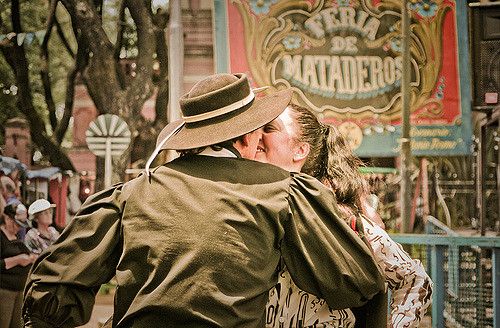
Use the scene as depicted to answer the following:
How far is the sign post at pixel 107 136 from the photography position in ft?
13.9

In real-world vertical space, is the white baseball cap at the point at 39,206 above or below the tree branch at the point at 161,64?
below

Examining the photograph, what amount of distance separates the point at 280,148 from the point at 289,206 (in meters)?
0.37

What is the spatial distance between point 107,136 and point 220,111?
2.57m

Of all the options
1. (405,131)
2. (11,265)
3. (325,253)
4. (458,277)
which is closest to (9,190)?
(11,265)

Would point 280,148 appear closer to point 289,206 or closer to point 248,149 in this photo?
point 248,149

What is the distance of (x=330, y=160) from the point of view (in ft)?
7.07

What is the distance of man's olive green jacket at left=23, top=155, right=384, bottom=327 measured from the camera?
5.34 feet

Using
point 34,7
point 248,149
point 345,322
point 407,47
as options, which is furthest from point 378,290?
point 34,7

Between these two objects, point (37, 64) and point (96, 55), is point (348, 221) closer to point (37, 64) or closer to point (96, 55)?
point (96, 55)

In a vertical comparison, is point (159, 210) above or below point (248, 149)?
below

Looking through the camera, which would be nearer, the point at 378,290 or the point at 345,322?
the point at 378,290

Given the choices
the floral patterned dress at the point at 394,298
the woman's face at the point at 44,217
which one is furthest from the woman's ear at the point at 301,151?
the woman's face at the point at 44,217

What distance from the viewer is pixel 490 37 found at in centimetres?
364

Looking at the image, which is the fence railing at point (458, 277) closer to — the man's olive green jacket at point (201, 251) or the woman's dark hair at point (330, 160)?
the woman's dark hair at point (330, 160)
